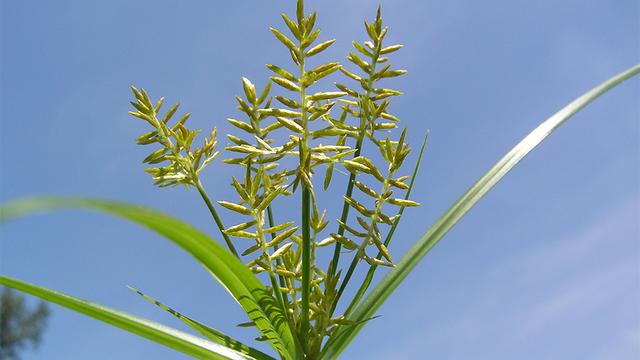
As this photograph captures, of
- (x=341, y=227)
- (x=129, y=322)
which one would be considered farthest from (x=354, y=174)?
(x=129, y=322)

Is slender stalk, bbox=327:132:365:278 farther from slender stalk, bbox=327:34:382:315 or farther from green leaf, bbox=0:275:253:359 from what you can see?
green leaf, bbox=0:275:253:359

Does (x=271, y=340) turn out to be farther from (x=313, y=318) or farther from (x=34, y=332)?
(x=34, y=332)

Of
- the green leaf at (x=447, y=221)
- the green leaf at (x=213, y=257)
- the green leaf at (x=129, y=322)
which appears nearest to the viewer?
the green leaf at (x=213, y=257)

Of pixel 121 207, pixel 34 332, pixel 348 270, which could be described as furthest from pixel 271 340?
pixel 34 332

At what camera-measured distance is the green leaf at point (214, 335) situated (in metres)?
1.08

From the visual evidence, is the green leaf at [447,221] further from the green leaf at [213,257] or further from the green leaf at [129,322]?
the green leaf at [129,322]

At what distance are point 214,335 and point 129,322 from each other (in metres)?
0.19

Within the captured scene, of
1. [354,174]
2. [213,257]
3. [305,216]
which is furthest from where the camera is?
[354,174]

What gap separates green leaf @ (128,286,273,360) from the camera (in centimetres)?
108

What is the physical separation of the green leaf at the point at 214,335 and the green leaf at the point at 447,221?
121mm

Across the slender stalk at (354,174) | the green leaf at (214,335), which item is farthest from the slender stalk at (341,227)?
the green leaf at (214,335)

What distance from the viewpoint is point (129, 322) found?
95 centimetres

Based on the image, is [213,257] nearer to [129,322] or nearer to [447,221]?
[129,322]

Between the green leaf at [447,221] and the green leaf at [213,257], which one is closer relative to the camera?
the green leaf at [213,257]
